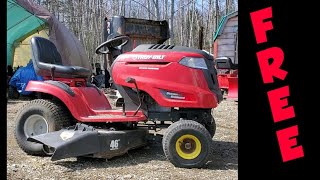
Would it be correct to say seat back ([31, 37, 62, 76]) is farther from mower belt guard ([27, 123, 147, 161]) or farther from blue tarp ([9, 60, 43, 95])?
blue tarp ([9, 60, 43, 95])

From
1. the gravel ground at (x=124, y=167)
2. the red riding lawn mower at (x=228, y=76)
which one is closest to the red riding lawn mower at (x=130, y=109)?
the gravel ground at (x=124, y=167)

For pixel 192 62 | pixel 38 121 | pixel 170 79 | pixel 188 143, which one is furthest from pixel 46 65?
pixel 188 143

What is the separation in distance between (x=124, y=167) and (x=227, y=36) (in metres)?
11.0

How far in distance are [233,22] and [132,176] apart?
11307 mm

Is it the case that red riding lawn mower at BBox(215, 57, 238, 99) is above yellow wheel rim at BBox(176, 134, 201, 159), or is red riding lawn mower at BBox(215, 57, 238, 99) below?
above

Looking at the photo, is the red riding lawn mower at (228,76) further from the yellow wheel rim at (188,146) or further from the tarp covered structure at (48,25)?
the yellow wheel rim at (188,146)

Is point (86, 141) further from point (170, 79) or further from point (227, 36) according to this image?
point (227, 36)

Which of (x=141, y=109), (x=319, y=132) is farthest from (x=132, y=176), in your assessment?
(x=319, y=132)

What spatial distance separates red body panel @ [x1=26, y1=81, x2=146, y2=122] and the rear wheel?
152mm

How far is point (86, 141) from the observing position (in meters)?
4.68

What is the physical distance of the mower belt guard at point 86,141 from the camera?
181 inches

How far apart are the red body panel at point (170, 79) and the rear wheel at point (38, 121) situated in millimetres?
969

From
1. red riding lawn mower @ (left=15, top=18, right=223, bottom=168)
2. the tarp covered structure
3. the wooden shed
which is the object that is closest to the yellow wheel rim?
red riding lawn mower @ (left=15, top=18, right=223, bottom=168)

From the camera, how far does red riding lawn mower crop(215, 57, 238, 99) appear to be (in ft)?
33.7
